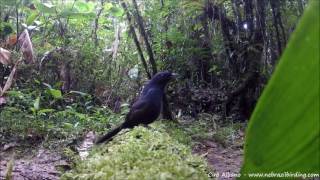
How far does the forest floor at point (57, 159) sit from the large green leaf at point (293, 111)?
4.80 feet

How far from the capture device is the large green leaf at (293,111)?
16.8 inches

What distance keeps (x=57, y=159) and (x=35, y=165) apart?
20 centimetres

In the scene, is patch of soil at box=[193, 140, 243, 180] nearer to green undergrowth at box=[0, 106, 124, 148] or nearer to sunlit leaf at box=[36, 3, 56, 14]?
green undergrowth at box=[0, 106, 124, 148]

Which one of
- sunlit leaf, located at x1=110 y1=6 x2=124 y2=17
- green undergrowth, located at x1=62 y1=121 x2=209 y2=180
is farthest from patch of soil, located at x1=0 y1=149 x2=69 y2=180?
sunlit leaf, located at x1=110 y1=6 x2=124 y2=17

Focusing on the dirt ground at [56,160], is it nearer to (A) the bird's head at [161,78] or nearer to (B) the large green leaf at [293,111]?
(A) the bird's head at [161,78]

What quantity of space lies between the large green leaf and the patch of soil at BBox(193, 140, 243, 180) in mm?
2003

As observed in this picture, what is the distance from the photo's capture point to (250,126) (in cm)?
49

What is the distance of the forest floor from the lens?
2.19 m

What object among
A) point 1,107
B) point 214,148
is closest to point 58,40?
point 1,107

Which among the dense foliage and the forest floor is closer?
the dense foliage

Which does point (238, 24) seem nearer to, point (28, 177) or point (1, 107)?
point (1, 107)

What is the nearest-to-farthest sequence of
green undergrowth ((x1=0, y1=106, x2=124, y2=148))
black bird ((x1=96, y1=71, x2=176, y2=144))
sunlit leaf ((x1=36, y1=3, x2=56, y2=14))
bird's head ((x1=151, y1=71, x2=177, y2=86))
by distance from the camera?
1. black bird ((x1=96, y1=71, x2=176, y2=144))
2. green undergrowth ((x1=0, y1=106, x2=124, y2=148))
3. bird's head ((x1=151, y1=71, x2=177, y2=86))
4. sunlit leaf ((x1=36, y1=3, x2=56, y2=14))

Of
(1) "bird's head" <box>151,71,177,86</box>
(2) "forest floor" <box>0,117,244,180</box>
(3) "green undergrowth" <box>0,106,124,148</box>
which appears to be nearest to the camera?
(2) "forest floor" <box>0,117,244,180</box>

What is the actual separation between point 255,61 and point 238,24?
0.44 metres
